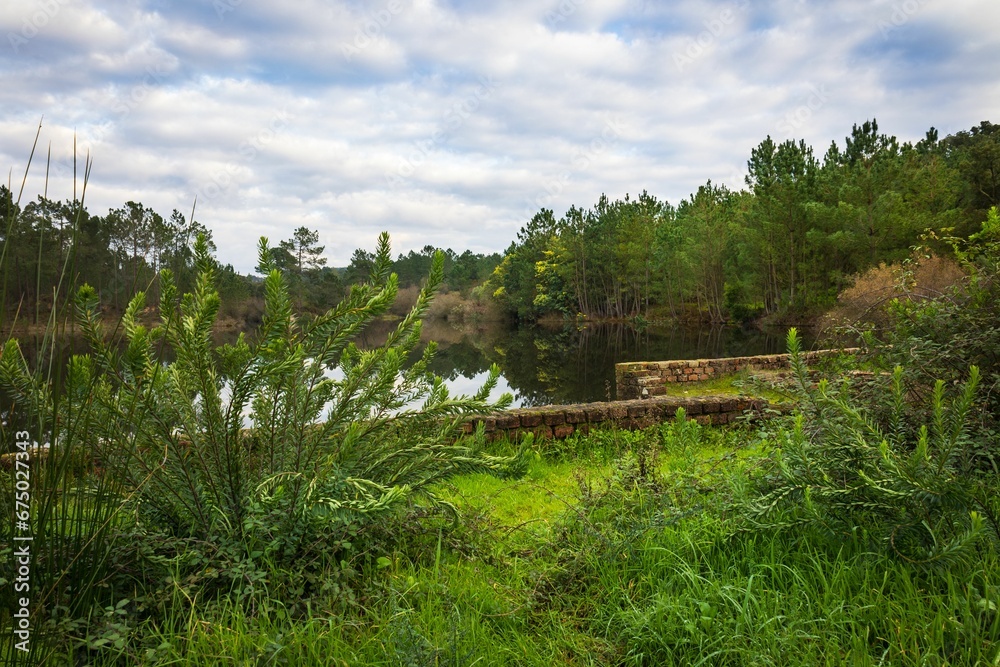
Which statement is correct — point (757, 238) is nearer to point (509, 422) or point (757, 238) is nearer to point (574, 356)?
point (574, 356)

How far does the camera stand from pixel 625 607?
208 centimetres

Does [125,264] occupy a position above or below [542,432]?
above

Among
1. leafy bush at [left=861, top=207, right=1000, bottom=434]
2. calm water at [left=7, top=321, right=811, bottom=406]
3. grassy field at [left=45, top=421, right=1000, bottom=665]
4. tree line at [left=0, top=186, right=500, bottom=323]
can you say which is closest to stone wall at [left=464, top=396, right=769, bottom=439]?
tree line at [left=0, top=186, right=500, bottom=323]

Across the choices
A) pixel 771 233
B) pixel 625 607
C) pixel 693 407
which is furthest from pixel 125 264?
pixel 771 233

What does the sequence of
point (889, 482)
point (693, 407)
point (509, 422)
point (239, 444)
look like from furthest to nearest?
point (693, 407), point (509, 422), point (239, 444), point (889, 482)

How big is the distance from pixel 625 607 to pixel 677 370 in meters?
10.6

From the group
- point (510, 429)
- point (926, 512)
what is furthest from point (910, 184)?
point (926, 512)

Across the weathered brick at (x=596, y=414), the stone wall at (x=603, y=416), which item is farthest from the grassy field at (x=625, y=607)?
the weathered brick at (x=596, y=414)

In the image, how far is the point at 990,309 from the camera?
2502 mm

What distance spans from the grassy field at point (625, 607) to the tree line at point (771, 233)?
12479mm

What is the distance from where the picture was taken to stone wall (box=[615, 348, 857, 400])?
38.0 feet

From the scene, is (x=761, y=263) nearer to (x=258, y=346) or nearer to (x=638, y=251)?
(x=638, y=251)

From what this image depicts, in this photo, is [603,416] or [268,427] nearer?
[268,427]

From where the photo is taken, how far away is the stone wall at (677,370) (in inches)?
456
